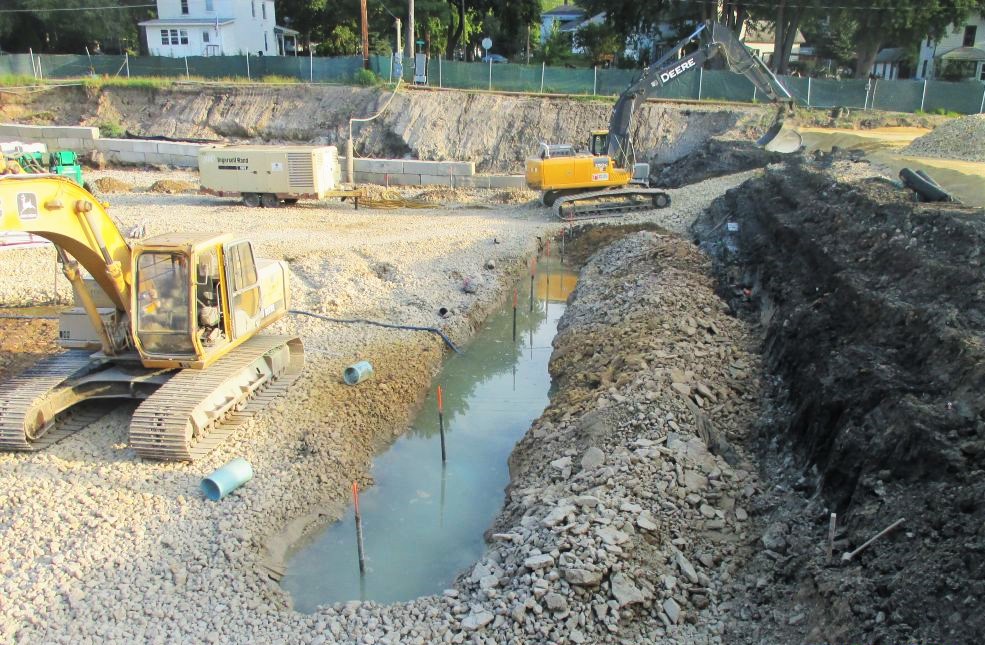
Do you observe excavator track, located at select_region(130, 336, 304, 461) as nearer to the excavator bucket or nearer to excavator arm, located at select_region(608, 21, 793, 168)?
excavator arm, located at select_region(608, 21, 793, 168)

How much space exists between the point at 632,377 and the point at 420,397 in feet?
11.1

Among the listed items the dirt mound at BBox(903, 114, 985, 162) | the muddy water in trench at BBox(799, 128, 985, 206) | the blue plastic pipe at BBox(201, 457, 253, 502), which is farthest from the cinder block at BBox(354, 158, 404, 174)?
the blue plastic pipe at BBox(201, 457, 253, 502)

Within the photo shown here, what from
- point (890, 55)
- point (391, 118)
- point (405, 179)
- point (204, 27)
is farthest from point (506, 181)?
point (890, 55)

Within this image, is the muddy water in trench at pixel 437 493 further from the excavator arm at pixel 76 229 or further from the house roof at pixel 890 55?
the house roof at pixel 890 55

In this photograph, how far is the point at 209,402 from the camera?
909 cm

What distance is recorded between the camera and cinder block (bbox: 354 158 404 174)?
29.0 m

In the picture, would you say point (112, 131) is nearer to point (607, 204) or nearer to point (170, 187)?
point (170, 187)

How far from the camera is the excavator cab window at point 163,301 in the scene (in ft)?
29.9

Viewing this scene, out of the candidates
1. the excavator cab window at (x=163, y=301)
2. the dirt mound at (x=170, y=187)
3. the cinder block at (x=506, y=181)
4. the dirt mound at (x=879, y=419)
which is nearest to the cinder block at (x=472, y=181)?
the cinder block at (x=506, y=181)

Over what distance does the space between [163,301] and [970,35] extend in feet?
188

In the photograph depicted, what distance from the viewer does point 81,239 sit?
28.3ft

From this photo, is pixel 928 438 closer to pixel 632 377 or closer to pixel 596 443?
pixel 596 443

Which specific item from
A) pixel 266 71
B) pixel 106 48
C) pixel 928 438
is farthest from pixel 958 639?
pixel 106 48

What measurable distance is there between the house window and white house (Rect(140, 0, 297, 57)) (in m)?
45.6
